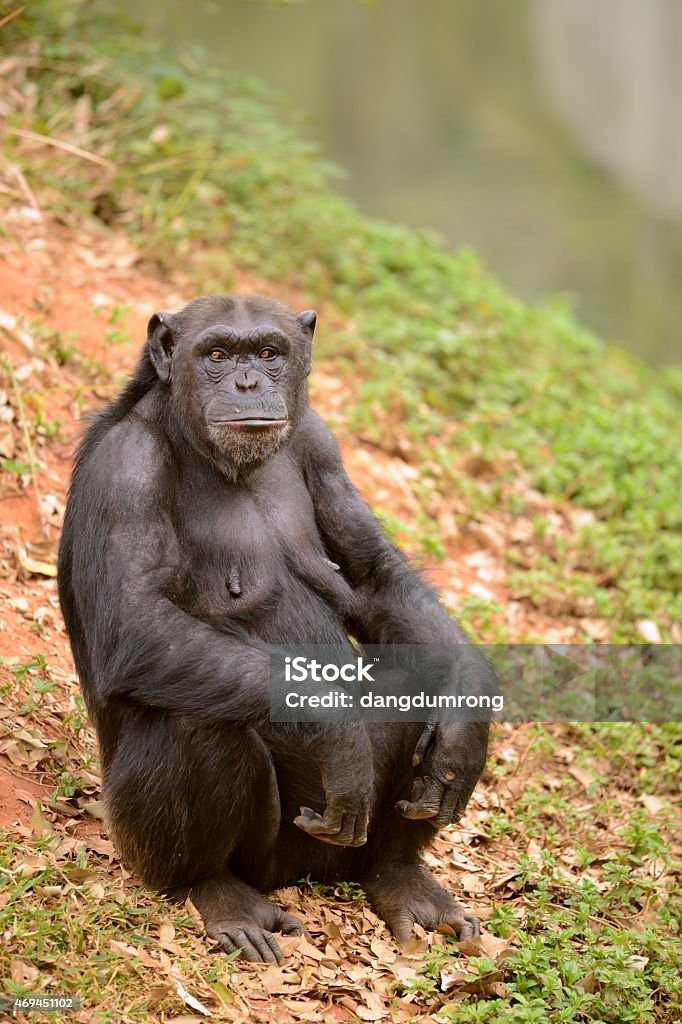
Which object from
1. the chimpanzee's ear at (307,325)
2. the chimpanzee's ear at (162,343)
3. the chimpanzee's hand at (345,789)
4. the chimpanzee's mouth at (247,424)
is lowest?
the chimpanzee's hand at (345,789)

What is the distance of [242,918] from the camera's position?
453 centimetres

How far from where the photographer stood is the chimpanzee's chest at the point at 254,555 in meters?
4.64

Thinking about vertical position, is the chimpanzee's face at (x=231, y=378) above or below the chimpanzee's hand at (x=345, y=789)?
above

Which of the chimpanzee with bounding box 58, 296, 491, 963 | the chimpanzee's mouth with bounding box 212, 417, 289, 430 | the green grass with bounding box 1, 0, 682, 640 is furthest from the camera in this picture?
the green grass with bounding box 1, 0, 682, 640

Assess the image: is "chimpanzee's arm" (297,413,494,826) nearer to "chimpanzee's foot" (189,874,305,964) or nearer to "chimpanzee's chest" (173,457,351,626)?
"chimpanzee's chest" (173,457,351,626)

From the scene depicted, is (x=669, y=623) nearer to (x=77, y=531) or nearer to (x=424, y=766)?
(x=424, y=766)

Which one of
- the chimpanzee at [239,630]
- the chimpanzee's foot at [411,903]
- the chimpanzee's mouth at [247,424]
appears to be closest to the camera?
the chimpanzee at [239,630]

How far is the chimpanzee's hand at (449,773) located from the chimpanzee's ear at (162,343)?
1769 mm

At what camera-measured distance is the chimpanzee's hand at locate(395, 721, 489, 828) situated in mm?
4695

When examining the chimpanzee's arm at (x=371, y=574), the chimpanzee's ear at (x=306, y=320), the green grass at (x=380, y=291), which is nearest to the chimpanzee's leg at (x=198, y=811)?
the chimpanzee's arm at (x=371, y=574)

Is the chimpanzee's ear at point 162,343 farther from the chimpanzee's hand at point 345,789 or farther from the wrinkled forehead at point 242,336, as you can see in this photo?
the chimpanzee's hand at point 345,789

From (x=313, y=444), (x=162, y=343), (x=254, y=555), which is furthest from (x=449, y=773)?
(x=162, y=343)

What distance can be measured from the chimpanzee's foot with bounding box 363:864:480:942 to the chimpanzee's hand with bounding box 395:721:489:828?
37 cm

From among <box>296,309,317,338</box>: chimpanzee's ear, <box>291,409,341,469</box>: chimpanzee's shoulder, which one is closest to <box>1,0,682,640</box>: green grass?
<box>291,409,341,469</box>: chimpanzee's shoulder
